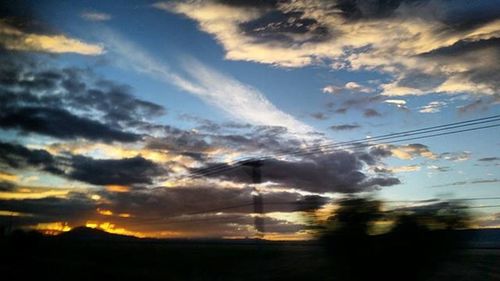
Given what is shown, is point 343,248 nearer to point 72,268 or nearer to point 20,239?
point 72,268

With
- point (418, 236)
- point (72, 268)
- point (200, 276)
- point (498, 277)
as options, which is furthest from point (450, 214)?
point (72, 268)

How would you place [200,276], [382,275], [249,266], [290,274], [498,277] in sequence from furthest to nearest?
[249,266] → [200,276] → [290,274] → [498,277] → [382,275]

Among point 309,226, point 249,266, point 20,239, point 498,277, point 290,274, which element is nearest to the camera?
point 309,226

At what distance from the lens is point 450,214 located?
21.7m

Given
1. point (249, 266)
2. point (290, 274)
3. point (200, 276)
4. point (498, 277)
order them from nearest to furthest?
1. point (498, 277)
2. point (290, 274)
3. point (200, 276)
4. point (249, 266)

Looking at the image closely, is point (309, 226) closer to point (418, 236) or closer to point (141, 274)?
point (418, 236)

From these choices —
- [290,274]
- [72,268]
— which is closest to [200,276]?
[290,274]

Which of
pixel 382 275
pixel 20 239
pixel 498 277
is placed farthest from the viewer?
pixel 20 239

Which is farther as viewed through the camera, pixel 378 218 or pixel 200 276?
pixel 200 276

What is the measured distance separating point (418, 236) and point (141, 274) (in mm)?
35107

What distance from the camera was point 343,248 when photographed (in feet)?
73.5

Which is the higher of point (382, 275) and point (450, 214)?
point (450, 214)

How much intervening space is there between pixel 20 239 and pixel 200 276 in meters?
48.5


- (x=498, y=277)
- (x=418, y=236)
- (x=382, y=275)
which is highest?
(x=418, y=236)
